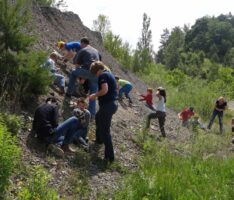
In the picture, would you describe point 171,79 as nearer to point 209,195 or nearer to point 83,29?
point 83,29

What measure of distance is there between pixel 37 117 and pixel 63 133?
1.90 feet

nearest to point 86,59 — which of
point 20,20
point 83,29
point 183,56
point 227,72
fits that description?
point 20,20

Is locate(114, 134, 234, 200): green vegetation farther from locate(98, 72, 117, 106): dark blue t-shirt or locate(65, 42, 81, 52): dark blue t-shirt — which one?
locate(65, 42, 81, 52): dark blue t-shirt

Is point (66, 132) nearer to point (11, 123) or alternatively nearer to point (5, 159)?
point (11, 123)

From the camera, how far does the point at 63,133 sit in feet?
27.5

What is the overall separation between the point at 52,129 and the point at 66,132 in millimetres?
384

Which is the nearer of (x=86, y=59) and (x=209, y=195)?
(x=209, y=195)

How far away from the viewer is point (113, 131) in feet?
36.4

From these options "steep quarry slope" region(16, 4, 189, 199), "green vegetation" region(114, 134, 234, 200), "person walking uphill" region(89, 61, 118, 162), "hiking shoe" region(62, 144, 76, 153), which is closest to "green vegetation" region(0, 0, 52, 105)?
"steep quarry slope" region(16, 4, 189, 199)

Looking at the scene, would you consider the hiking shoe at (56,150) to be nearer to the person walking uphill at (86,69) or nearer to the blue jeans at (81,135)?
the blue jeans at (81,135)

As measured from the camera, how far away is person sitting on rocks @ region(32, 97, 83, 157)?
26.7 ft

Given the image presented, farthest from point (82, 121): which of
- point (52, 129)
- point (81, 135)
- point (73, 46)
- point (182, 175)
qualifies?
point (73, 46)

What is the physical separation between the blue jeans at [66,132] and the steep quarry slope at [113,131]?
1.13 feet

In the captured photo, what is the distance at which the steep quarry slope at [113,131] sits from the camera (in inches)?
303
